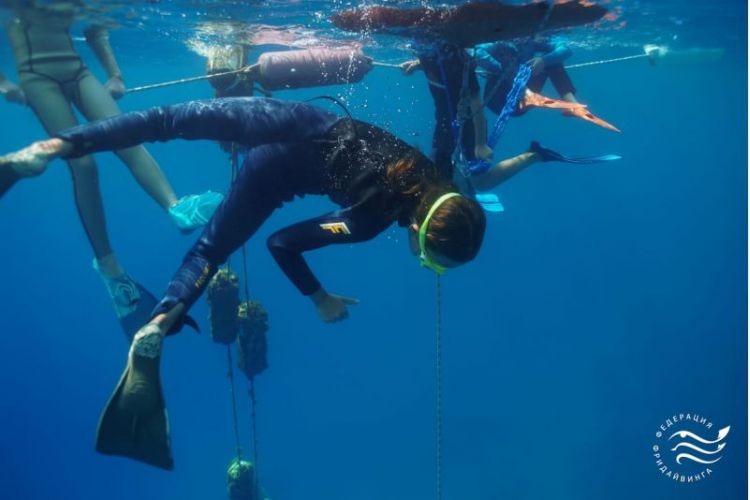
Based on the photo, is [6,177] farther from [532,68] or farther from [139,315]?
[532,68]

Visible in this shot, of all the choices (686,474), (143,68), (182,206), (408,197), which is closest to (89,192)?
(182,206)

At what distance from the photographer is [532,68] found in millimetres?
8508

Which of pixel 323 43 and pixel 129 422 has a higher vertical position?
pixel 323 43

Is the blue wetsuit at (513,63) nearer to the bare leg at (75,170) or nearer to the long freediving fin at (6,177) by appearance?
the bare leg at (75,170)

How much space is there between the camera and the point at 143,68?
20750mm

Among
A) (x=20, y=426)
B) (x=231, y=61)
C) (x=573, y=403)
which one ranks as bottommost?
(x=20, y=426)

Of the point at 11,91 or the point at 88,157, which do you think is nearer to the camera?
the point at 88,157

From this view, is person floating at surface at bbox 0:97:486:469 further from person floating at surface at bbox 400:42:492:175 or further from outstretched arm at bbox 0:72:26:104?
outstretched arm at bbox 0:72:26:104

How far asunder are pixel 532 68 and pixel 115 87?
656cm

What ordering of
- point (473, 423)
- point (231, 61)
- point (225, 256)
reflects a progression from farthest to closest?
point (473, 423), point (231, 61), point (225, 256)

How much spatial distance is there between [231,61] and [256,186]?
14.3 feet

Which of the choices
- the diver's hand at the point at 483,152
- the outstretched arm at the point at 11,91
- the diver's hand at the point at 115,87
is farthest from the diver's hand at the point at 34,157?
the diver's hand at the point at 483,152

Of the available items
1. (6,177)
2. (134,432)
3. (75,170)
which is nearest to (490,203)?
(134,432)

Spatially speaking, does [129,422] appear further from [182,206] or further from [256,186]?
[182,206]
